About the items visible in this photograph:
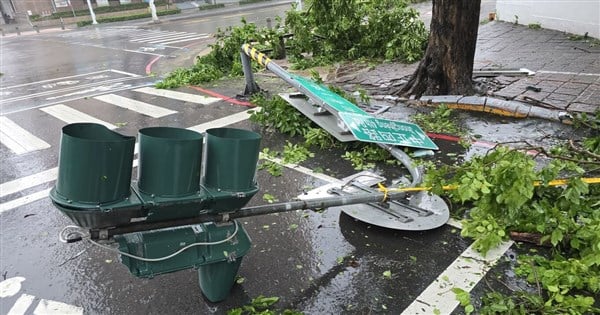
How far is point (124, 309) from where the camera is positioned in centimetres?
333

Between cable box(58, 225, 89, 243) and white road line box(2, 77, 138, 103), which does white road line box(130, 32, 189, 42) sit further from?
cable box(58, 225, 89, 243)

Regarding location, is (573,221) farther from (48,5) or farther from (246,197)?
(48,5)

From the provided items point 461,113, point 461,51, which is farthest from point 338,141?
point 461,51

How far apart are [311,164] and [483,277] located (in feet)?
9.28

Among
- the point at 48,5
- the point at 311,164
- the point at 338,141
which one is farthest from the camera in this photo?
the point at 48,5

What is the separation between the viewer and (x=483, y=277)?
338 centimetres

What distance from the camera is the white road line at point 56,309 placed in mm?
3355

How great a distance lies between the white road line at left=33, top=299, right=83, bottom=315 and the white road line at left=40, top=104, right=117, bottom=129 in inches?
203

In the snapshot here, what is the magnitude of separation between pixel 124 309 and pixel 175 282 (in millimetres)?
418

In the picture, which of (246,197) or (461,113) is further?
(461,113)

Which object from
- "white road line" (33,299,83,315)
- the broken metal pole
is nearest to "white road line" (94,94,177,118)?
"white road line" (33,299,83,315)

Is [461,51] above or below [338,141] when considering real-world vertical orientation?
above

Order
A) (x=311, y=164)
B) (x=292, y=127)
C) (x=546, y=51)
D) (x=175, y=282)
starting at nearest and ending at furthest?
(x=175, y=282) → (x=311, y=164) → (x=292, y=127) → (x=546, y=51)

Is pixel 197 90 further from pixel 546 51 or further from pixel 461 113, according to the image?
pixel 546 51
